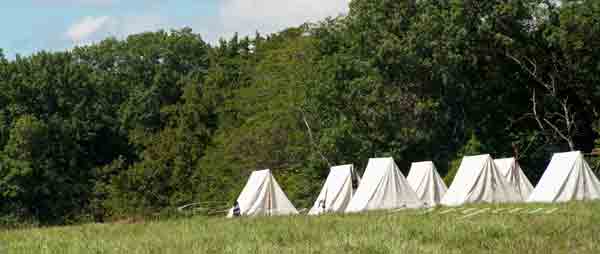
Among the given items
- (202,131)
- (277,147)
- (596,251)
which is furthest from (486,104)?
(596,251)

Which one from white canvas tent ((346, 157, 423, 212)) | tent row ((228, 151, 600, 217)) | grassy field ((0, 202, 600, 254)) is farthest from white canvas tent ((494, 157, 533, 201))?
grassy field ((0, 202, 600, 254))

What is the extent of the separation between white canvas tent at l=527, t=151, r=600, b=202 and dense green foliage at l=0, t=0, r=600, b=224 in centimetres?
1005

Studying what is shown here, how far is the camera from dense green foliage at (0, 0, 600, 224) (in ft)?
125

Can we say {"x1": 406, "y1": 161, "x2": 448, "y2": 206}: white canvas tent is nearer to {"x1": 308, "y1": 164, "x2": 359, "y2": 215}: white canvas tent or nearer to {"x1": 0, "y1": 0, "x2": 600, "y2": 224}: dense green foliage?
{"x1": 308, "y1": 164, "x2": 359, "y2": 215}: white canvas tent

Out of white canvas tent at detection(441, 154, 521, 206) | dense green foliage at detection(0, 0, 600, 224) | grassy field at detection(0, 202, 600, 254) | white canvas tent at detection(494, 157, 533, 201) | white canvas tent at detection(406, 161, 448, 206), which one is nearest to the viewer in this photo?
grassy field at detection(0, 202, 600, 254)

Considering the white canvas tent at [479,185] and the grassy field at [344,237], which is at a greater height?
the white canvas tent at [479,185]

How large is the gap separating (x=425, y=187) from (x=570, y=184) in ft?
18.1

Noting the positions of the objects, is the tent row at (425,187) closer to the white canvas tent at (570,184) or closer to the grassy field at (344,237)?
the white canvas tent at (570,184)

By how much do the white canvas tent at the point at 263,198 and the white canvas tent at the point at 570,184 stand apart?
798cm

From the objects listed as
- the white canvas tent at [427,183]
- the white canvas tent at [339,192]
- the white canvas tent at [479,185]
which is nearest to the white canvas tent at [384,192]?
the white canvas tent at [339,192]

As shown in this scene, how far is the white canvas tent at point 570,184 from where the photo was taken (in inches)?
1072

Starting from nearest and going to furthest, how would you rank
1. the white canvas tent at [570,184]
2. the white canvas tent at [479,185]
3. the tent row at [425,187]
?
the white canvas tent at [570,184], the tent row at [425,187], the white canvas tent at [479,185]

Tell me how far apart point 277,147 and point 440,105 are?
9194mm

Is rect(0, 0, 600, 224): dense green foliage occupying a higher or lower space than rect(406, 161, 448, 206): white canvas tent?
higher
